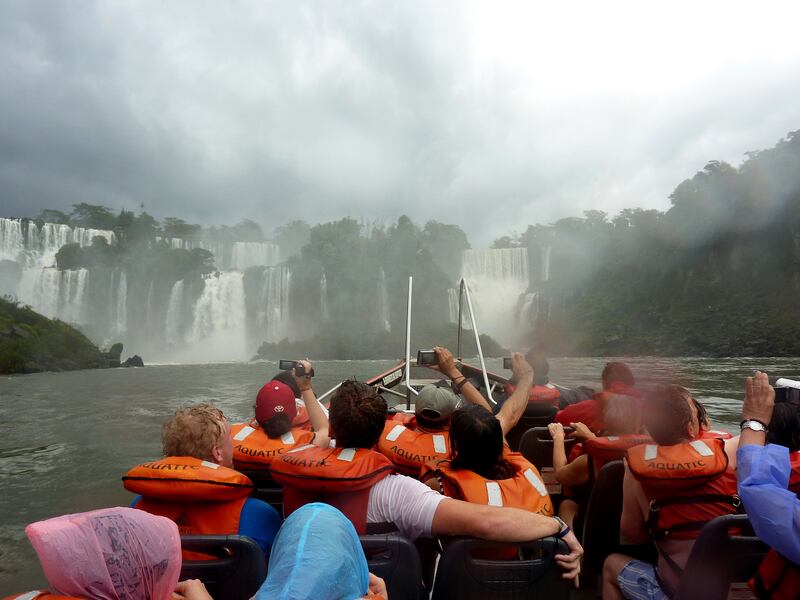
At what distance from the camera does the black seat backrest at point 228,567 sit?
1786 millimetres

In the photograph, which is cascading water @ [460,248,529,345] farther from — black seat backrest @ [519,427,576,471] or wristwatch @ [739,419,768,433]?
wristwatch @ [739,419,768,433]

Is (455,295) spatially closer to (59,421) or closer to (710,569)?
(59,421)

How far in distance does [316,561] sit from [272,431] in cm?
238

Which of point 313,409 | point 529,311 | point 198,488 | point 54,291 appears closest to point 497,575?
point 198,488

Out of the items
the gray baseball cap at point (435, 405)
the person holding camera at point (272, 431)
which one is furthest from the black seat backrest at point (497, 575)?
the person holding camera at point (272, 431)

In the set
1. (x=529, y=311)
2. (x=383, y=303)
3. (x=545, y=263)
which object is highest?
(x=545, y=263)

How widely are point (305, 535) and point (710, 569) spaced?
Answer: 165 cm

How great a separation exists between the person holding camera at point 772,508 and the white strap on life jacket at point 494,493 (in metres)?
0.84

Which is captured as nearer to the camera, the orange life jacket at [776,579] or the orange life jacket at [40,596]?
the orange life jacket at [40,596]

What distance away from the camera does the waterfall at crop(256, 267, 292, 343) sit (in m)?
48.9

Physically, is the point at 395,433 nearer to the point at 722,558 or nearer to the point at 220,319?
the point at 722,558

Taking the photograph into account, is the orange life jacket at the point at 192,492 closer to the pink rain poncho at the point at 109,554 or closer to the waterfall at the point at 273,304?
the pink rain poncho at the point at 109,554

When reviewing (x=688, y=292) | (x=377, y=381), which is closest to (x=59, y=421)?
(x=377, y=381)

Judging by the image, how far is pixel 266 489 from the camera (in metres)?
3.20
